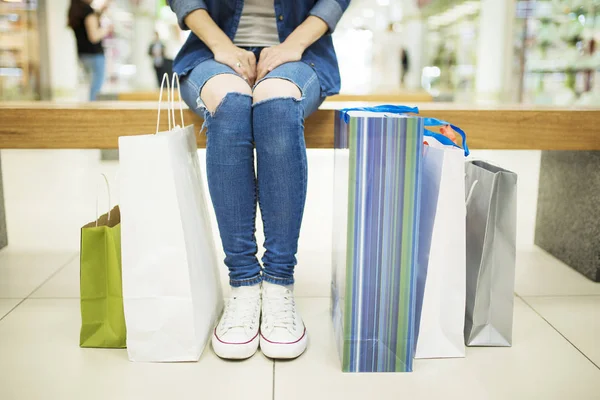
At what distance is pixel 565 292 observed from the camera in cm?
155

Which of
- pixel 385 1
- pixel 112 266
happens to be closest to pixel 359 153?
pixel 112 266

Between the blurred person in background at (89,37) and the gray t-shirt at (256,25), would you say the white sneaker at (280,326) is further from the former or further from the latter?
the blurred person in background at (89,37)

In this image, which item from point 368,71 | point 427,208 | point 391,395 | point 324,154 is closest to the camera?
point 391,395

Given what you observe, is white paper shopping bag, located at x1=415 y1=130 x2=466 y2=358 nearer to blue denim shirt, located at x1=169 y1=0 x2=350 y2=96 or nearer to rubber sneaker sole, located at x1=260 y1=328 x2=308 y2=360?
rubber sneaker sole, located at x1=260 y1=328 x2=308 y2=360

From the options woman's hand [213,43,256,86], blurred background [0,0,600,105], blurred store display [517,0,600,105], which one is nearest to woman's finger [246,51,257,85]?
woman's hand [213,43,256,86]

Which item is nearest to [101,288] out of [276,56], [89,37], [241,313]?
[241,313]

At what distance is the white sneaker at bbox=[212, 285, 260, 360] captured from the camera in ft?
3.63

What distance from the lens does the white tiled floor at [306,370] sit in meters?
1.00

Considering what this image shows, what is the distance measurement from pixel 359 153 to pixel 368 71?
17105mm

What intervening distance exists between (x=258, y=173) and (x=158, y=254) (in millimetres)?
273

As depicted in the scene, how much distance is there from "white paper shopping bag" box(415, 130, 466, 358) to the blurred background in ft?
10.9

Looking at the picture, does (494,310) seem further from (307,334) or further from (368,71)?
(368,71)

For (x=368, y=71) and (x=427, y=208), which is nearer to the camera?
(x=427, y=208)

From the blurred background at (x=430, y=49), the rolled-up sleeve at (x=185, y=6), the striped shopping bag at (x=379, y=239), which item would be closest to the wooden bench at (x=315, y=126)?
the rolled-up sleeve at (x=185, y=6)
